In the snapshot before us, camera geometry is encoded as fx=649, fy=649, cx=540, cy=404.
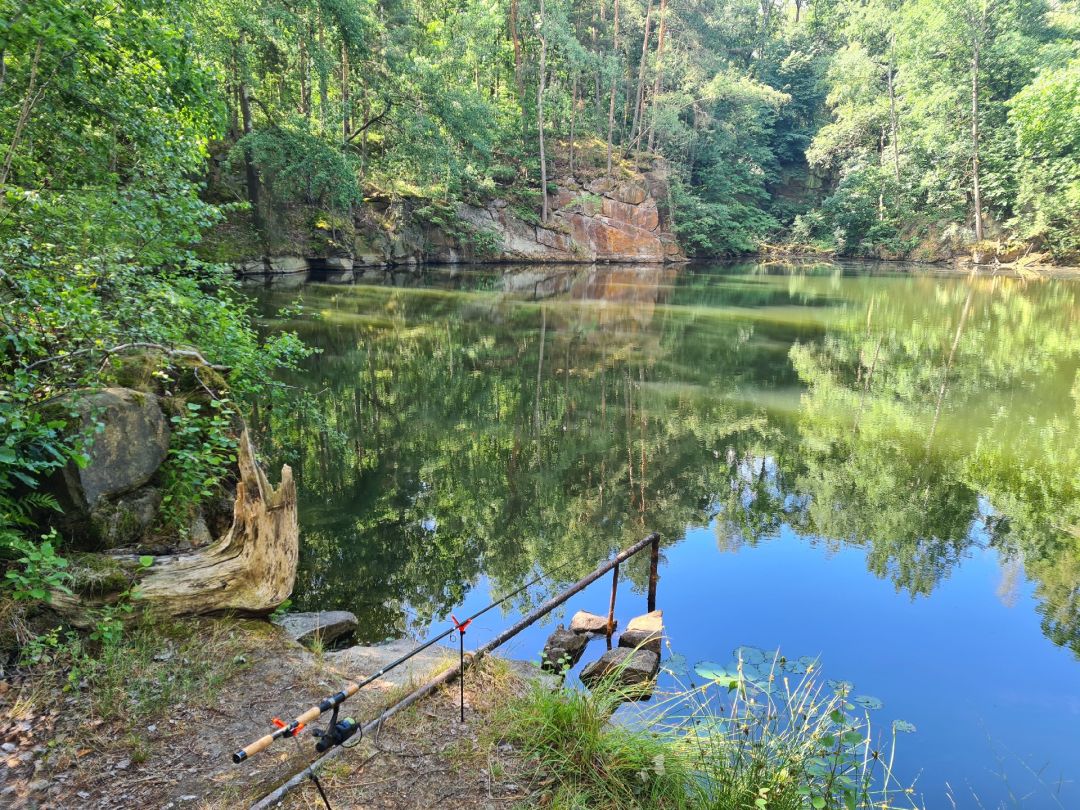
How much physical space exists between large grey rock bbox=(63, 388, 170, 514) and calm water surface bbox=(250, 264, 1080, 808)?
6.14ft

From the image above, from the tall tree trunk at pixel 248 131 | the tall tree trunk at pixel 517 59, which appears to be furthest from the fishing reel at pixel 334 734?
the tall tree trunk at pixel 517 59

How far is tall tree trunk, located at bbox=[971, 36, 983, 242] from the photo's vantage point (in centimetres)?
3816

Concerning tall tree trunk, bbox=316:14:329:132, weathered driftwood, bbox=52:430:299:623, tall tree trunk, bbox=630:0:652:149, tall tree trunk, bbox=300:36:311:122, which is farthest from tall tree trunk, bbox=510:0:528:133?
weathered driftwood, bbox=52:430:299:623

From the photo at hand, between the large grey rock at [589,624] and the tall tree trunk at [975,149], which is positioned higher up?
the tall tree trunk at [975,149]

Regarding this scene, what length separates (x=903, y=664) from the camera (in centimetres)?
496

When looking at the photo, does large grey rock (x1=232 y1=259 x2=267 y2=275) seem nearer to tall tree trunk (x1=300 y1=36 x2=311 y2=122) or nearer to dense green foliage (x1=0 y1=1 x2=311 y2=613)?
tall tree trunk (x1=300 y1=36 x2=311 y2=122)

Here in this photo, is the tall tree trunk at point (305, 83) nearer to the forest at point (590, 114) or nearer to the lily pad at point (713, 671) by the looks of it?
the forest at point (590, 114)

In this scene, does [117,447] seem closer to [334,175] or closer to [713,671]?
[713,671]

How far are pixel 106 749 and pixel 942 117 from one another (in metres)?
50.1

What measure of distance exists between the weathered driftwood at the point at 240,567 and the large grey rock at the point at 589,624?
7.39 feet

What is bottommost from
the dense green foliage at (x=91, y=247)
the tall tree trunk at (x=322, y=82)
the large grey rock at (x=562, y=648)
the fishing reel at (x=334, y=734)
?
the large grey rock at (x=562, y=648)

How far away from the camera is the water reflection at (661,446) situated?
6570mm

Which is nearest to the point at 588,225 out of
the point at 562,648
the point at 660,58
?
the point at 660,58

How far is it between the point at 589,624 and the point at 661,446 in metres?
4.60
